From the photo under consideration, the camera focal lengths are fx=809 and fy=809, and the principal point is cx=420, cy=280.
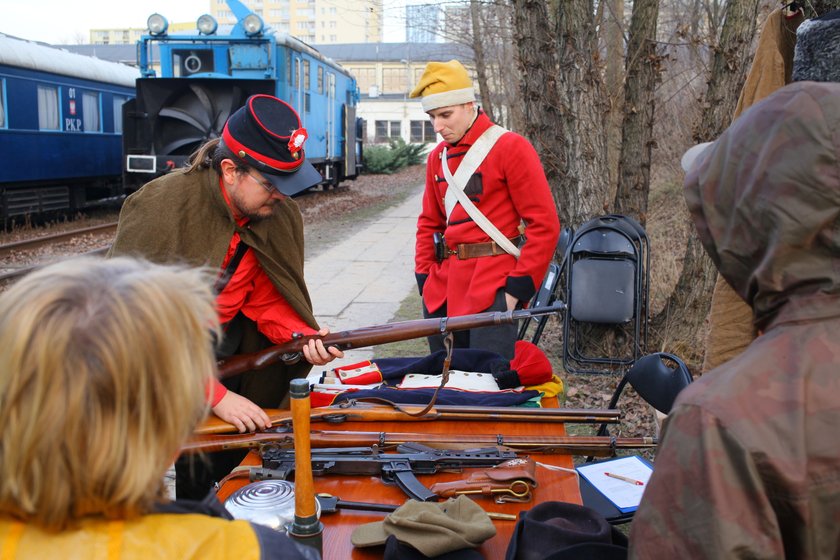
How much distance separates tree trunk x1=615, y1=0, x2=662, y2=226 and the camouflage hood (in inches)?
238

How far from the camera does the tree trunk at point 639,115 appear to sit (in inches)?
291

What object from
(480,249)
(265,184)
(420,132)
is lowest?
(480,249)

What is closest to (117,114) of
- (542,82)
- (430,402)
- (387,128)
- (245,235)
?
(542,82)

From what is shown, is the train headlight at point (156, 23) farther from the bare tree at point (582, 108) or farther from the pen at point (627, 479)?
the pen at point (627, 479)

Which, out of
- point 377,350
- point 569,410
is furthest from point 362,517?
point 377,350

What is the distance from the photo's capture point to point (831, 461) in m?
1.36

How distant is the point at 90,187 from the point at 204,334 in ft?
64.9

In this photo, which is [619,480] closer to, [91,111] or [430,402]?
[430,402]

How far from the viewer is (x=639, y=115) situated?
751 centimetres

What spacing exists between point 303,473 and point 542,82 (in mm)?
6268

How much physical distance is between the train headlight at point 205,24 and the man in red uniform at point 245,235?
577 inches

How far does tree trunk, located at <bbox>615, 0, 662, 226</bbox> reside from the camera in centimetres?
739

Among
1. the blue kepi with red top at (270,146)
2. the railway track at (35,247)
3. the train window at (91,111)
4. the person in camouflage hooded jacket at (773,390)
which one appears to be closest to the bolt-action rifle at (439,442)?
the blue kepi with red top at (270,146)

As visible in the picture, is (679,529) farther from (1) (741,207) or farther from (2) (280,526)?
(2) (280,526)
